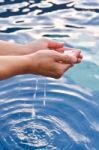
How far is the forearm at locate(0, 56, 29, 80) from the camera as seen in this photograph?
2812 millimetres

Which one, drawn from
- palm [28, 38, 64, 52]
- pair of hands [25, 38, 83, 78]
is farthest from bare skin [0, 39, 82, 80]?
palm [28, 38, 64, 52]

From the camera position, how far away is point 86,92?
392 cm

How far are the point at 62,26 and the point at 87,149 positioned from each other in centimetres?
251

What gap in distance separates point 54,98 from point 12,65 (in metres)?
Answer: 1.06

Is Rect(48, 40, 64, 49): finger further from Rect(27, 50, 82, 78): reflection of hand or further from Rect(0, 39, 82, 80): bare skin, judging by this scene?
Rect(27, 50, 82, 78): reflection of hand

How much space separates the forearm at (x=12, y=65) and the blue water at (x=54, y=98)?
2.18ft

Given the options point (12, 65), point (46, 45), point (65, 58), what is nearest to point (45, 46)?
point (46, 45)

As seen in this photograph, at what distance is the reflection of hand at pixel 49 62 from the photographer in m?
2.88

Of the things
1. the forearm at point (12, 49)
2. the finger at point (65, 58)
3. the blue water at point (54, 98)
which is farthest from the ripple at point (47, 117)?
the finger at point (65, 58)

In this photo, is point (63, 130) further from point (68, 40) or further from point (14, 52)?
point (68, 40)

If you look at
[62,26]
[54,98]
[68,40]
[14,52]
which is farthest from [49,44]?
[62,26]

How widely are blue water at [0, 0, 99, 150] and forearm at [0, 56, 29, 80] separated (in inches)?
26.2

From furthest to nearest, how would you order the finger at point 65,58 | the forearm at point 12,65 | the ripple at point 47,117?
1. the ripple at point 47,117
2. the finger at point 65,58
3. the forearm at point 12,65

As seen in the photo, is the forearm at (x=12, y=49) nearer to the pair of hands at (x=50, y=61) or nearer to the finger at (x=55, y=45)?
the finger at (x=55, y=45)
